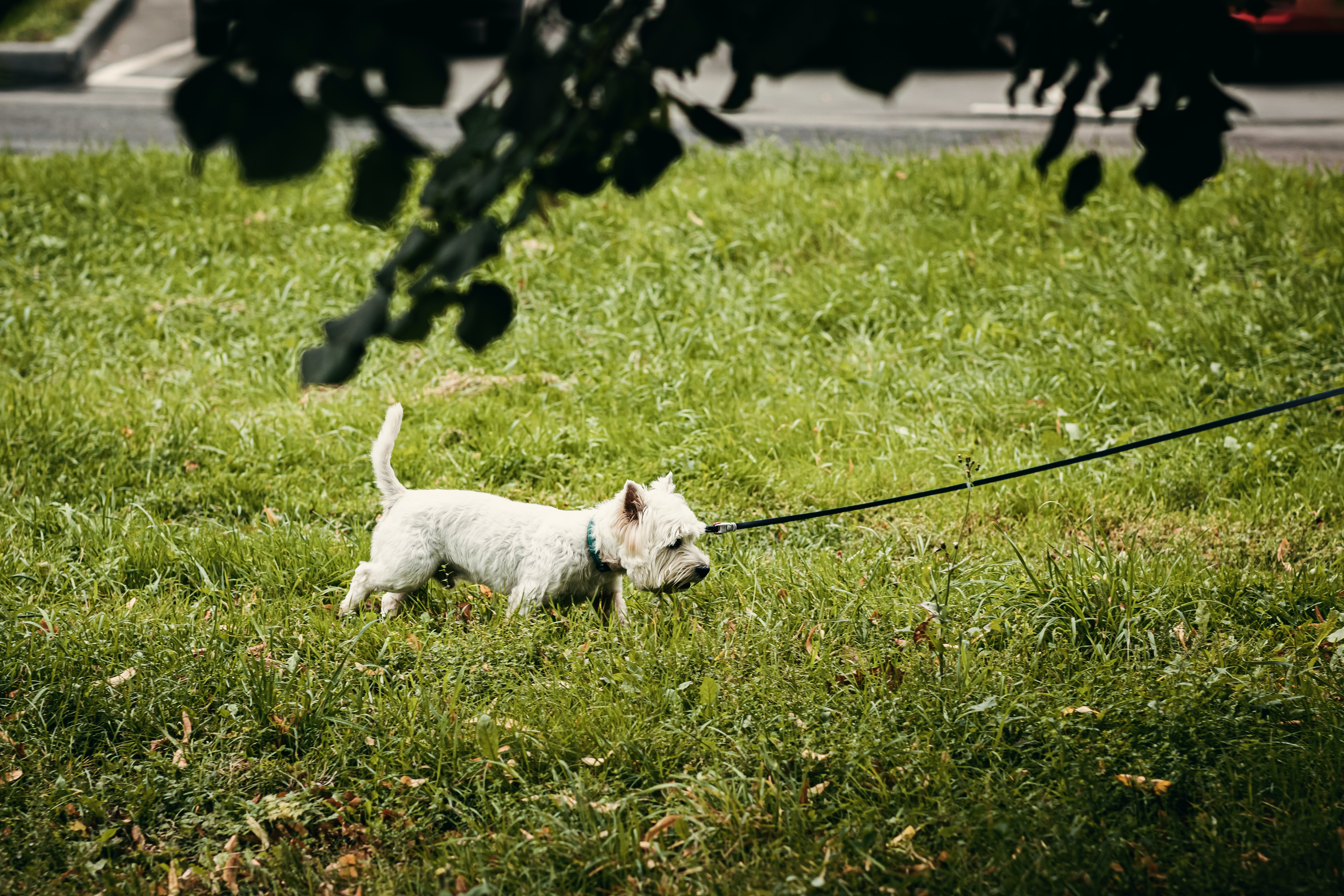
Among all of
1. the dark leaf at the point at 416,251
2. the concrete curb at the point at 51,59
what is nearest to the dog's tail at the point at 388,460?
the dark leaf at the point at 416,251

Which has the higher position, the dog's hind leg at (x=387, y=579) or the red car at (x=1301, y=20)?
the red car at (x=1301, y=20)

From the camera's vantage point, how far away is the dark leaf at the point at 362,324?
5.97 feet

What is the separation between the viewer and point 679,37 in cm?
192

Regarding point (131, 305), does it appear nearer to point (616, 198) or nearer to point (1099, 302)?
point (616, 198)

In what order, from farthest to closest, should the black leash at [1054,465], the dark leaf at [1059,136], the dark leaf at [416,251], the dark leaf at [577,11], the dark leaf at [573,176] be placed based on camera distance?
the black leash at [1054,465], the dark leaf at [1059,136], the dark leaf at [577,11], the dark leaf at [573,176], the dark leaf at [416,251]

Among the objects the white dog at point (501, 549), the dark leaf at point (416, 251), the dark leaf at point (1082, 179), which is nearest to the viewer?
the dark leaf at point (416, 251)

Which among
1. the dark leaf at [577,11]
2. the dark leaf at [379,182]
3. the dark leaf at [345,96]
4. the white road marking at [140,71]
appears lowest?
the white road marking at [140,71]

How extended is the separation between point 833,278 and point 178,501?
428cm

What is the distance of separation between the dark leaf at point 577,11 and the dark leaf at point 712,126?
0.27m

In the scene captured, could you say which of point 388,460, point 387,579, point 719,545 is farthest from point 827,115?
point 387,579

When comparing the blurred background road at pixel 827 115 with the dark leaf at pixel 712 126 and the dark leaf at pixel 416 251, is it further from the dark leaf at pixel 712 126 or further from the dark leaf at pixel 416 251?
the dark leaf at pixel 416 251

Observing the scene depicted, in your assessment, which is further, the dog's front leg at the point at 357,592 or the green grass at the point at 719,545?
→ the dog's front leg at the point at 357,592

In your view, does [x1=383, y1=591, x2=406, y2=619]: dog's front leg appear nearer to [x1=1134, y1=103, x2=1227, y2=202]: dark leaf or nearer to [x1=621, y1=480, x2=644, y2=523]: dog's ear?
[x1=621, y1=480, x2=644, y2=523]: dog's ear

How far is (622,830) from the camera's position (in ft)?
9.80
